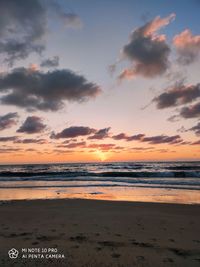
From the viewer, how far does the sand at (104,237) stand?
4.81 meters

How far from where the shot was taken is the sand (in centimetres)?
481

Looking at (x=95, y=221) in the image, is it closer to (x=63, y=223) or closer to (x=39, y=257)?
(x=63, y=223)

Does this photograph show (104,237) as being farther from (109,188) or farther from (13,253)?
(109,188)

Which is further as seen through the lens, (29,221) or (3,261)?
(29,221)

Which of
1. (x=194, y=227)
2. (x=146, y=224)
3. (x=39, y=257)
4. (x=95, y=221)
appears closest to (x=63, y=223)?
(x=95, y=221)

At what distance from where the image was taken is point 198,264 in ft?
15.3

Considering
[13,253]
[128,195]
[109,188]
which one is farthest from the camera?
[109,188]

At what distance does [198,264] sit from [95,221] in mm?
3957

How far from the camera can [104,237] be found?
20.4ft

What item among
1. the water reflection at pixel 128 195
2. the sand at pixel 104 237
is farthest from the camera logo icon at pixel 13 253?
the water reflection at pixel 128 195

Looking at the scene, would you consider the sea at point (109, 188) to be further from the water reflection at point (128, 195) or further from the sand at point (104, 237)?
the sand at point (104, 237)

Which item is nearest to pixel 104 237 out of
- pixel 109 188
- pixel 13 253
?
pixel 13 253

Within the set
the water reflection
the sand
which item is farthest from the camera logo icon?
the water reflection

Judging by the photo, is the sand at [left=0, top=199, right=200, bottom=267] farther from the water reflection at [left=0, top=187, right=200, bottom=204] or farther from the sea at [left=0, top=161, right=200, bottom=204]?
the sea at [left=0, top=161, right=200, bottom=204]
